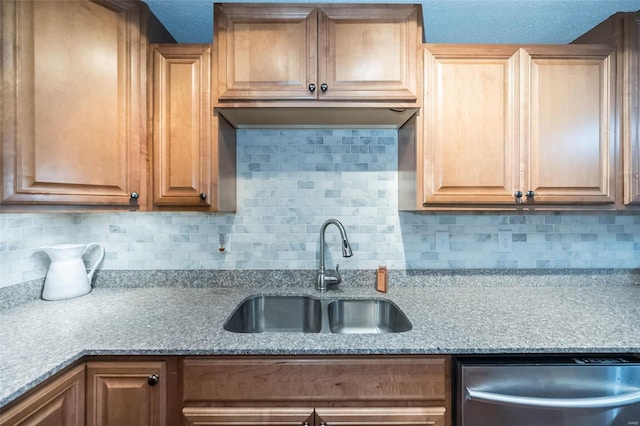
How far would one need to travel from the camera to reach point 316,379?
0.98 m

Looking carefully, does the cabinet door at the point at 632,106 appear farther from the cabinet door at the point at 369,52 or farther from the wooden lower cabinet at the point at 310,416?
the wooden lower cabinet at the point at 310,416

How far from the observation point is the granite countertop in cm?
95

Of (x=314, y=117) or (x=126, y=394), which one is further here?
(x=314, y=117)

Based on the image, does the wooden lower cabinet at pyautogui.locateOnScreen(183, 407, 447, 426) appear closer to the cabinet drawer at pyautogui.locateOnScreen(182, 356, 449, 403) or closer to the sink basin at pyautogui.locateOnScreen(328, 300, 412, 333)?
the cabinet drawer at pyautogui.locateOnScreen(182, 356, 449, 403)

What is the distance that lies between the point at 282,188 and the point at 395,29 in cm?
91

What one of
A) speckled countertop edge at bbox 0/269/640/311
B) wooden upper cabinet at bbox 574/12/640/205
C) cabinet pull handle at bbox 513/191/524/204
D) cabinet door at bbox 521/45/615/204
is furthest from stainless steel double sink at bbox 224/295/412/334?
wooden upper cabinet at bbox 574/12/640/205

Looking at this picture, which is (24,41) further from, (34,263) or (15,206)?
(34,263)

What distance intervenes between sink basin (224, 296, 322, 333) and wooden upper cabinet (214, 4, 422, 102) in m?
0.99

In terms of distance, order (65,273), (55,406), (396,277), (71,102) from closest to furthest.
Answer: (55,406) → (71,102) → (65,273) → (396,277)

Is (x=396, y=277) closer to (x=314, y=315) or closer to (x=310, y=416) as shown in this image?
(x=314, y=315)

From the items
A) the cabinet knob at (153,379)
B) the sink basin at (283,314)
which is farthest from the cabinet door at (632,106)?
the cabinet knob at (153,379)

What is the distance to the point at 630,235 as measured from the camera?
1.65m

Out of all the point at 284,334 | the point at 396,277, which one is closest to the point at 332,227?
the point at 396,277

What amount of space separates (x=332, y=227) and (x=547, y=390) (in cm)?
107
